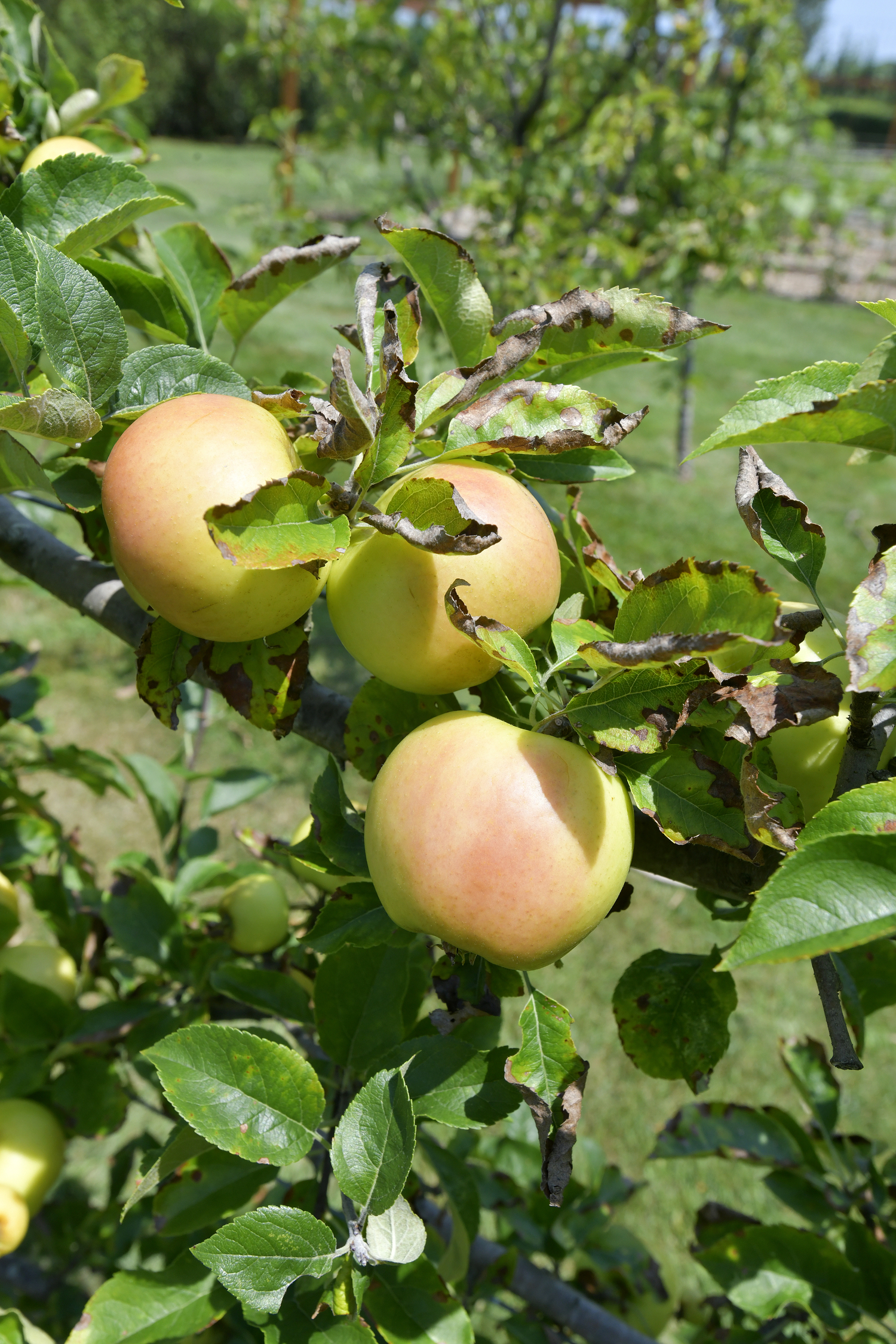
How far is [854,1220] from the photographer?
3.41 ft

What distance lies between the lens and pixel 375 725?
0.68 m

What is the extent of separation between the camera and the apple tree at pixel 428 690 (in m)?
0.52

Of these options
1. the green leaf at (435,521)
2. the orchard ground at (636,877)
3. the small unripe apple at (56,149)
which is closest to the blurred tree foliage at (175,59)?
the orchard ground at (636,877)

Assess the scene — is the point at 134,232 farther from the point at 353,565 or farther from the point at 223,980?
the point at 223,980

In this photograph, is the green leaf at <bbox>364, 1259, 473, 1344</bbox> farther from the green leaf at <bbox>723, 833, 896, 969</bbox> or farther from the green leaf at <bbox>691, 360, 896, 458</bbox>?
the green leaf at <bbox>691, 360, 896, 458</bbox>

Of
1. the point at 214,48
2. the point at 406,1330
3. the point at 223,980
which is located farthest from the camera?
the point at 214,48

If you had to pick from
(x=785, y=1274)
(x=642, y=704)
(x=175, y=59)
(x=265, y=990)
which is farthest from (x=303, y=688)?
(x=175, y=59)

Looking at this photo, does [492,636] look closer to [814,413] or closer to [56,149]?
[814,413]

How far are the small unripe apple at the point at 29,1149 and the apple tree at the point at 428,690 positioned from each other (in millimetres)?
176

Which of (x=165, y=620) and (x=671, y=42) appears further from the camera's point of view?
(x=671, y=42)

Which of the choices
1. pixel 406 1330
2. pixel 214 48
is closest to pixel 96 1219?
pixel 406 1330

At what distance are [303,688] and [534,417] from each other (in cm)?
25

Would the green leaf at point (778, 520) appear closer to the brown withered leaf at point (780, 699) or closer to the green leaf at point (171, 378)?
the brown withered leaf at point (780, 699)

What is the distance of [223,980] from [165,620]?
1.25ft
